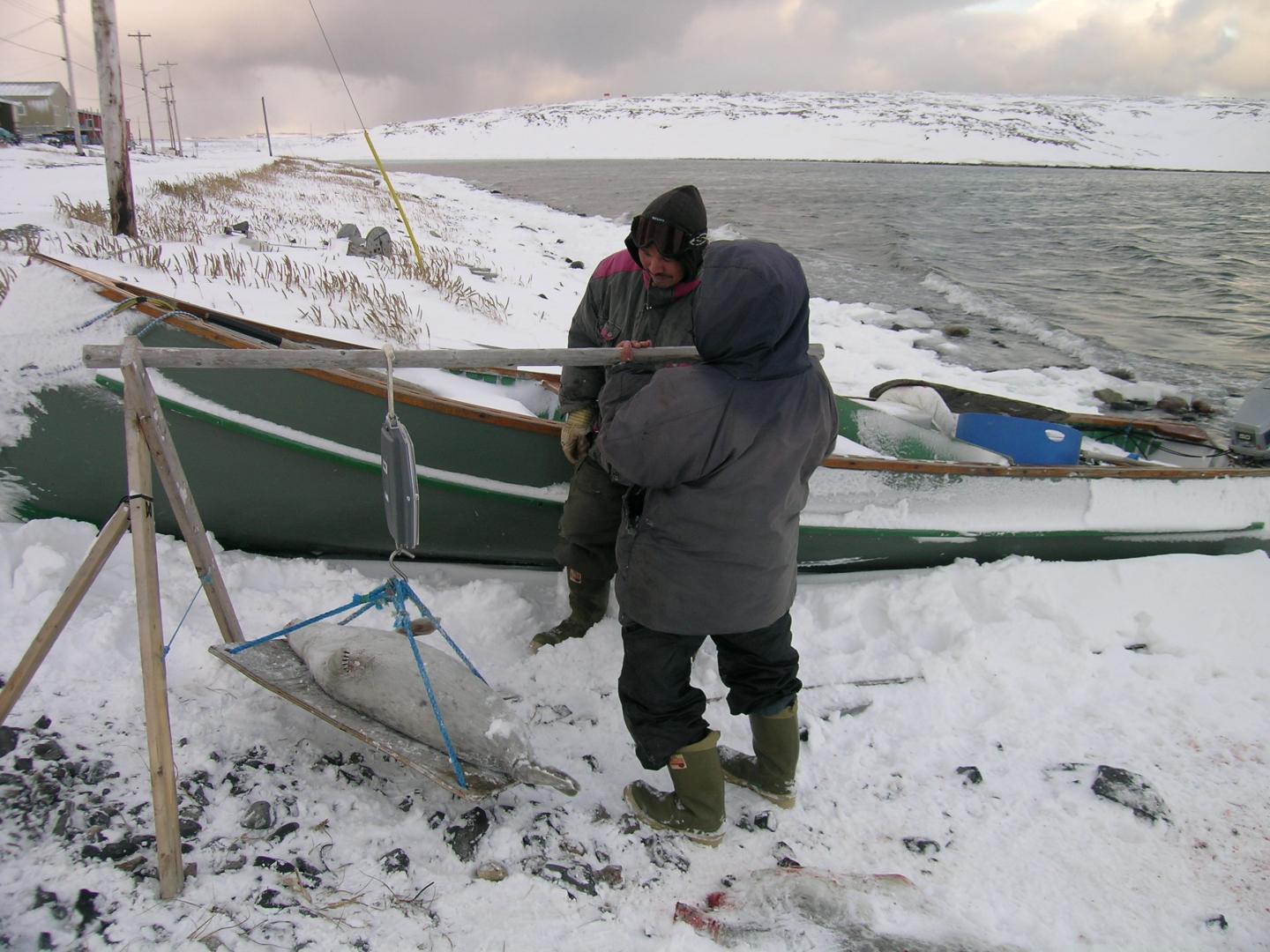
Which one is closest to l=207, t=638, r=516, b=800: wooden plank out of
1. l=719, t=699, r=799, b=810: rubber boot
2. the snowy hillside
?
l=719, t=699, r=799, b=810: rubber boot

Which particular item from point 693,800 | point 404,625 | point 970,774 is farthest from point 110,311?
point 970,774

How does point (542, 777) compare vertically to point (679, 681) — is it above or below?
below

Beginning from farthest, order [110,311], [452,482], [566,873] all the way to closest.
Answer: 1. [452,482]
2. [110,311]
3. [566,873]

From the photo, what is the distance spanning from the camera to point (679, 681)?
7.34 ft

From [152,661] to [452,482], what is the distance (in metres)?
1.54

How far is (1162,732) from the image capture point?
2.78 metres

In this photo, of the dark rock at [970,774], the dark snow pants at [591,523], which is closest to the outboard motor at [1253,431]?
the dark rock at [970,774]

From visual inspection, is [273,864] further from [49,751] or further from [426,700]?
[49,751]

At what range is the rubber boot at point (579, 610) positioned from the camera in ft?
10.3

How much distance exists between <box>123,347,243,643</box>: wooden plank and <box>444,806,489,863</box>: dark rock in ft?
3.20

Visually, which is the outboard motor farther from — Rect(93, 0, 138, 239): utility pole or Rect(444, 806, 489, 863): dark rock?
Rect(93, 0, 138, 239): utility pole

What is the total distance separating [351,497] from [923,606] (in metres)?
2.54

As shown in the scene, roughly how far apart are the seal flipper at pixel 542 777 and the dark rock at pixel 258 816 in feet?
2.17

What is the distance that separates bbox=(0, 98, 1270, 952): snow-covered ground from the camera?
1911 mm
